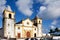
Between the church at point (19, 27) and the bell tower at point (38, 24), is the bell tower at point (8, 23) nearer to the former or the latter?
the church at point (19, 27)

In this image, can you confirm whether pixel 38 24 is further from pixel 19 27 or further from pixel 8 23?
pixel 8 23

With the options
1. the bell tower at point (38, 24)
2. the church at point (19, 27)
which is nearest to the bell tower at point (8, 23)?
the church at point (19, 27)

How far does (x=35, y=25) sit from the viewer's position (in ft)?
86.7

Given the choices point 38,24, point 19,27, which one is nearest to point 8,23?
point 19,27

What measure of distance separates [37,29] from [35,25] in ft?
2.91

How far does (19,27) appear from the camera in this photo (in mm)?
24188

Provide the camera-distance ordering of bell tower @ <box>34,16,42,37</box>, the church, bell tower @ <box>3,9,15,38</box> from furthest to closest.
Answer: bell tower @ <box>34,16,42,37</box> < the church < bell tower @ <box>3,9,15,38</box>

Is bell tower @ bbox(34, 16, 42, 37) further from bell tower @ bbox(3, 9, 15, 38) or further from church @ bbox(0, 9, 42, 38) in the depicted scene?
bell tower @ bbox(3, 9, 15, 38)

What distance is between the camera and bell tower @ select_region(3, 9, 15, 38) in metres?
22.3

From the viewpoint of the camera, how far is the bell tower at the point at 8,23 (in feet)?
73.1

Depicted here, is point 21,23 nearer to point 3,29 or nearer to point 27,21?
point 27,21

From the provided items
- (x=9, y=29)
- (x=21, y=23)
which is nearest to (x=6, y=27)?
(x=9, y=29)

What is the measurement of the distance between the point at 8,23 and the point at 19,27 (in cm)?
208

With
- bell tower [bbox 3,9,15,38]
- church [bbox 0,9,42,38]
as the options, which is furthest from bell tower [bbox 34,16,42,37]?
bell tower [bbox 3,9,15,38]
